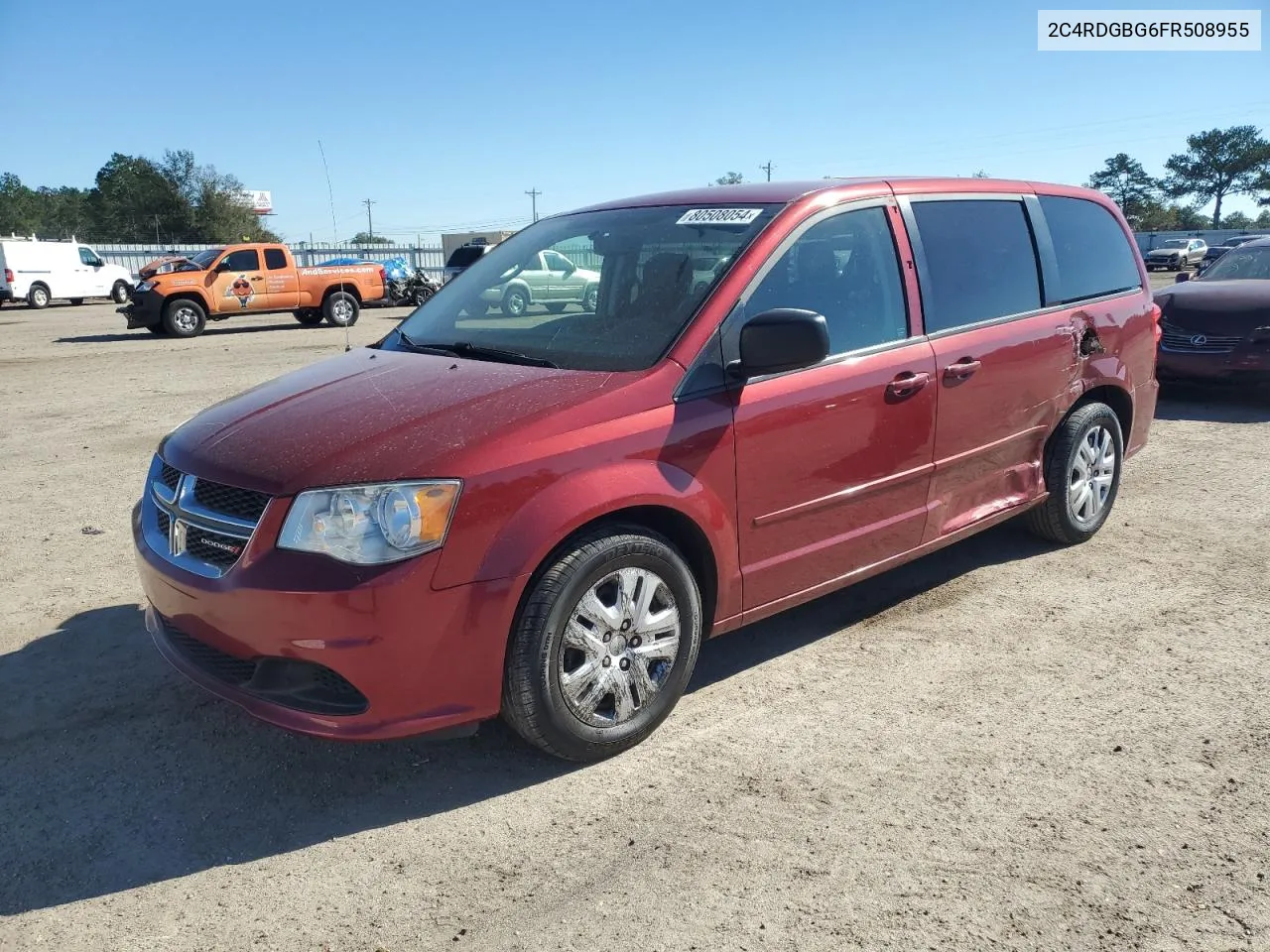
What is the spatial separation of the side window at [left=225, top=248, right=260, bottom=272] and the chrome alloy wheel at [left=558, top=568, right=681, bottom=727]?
19580 millimetres

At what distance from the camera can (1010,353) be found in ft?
14.5

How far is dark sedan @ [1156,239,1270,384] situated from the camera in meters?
8.80

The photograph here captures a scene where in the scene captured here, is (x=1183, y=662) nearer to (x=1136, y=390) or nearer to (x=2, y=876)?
(x=1136, y=390)

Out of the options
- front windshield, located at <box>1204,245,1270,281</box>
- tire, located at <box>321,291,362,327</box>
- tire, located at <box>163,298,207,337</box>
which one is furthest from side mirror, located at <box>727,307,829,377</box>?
tire, located at <box>321,291,362,327</box>

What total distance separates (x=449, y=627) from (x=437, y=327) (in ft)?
5.67

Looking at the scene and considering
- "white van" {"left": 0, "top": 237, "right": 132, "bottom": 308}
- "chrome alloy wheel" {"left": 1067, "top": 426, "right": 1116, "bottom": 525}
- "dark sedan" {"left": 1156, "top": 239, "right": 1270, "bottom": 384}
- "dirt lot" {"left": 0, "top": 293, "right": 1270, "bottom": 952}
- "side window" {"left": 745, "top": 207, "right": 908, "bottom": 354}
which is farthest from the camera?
"white van" {"left": 0, "top": 237, "right": 132, "bottom": 308}

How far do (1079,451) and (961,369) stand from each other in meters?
1.26

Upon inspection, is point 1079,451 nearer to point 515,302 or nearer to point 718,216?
point 718,216

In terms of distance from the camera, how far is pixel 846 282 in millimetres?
3869

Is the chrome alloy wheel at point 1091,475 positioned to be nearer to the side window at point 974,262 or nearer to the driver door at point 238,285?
the side window at point 974,262

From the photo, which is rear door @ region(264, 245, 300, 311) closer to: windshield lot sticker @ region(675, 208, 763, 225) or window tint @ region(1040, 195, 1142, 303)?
window tint @ region(1040, 195, 1142, 303)

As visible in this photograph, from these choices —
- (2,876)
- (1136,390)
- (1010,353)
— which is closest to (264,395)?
(2,876)

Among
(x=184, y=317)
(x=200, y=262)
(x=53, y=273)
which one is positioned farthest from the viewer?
(x=53, y=273)

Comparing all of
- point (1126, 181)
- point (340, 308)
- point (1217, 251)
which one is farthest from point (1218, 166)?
point (340, 308)
